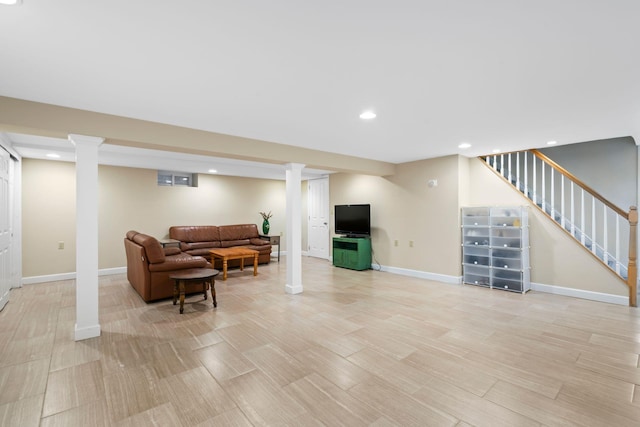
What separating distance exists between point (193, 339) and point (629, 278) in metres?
5.71

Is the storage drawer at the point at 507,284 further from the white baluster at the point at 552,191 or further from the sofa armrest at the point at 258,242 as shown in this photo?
the sofa armrest at the point at 258,242

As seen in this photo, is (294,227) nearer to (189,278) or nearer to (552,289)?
(189,278)

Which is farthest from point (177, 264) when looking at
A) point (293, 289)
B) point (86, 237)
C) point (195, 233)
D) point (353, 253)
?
point (353, 253)

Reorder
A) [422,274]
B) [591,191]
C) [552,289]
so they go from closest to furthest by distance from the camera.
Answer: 1. [591,191]
2. [552,289]
3. [422,274]

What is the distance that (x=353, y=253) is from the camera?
262 inches

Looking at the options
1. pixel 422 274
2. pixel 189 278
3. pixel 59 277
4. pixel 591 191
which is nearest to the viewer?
pixel 189 278

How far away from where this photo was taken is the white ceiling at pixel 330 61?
5.03ft

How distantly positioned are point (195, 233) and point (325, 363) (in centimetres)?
542

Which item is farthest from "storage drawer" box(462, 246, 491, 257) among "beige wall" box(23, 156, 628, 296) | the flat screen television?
the flat screen television

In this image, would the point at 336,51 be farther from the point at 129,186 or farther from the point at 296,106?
the point at 129,186

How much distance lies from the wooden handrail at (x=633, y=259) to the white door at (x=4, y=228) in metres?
8.55

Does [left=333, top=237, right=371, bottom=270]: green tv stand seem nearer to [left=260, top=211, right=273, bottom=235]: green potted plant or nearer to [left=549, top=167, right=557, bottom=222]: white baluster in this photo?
[left=260, top=211, right=273, bottom=235]: green potted plant

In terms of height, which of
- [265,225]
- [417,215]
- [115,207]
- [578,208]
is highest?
[115,207]

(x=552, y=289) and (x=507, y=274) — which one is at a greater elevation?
(x=507, y=274)
